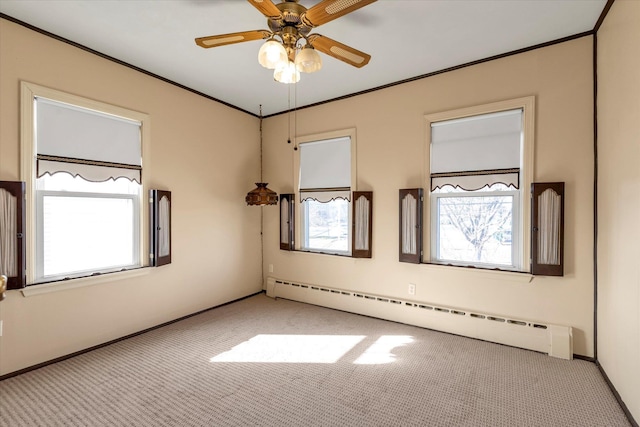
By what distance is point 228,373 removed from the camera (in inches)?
103

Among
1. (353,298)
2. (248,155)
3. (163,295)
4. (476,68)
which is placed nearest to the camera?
(476,68)

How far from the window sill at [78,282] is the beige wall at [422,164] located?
2.06 metres

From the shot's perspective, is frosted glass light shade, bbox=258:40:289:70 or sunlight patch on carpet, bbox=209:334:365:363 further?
sunlight patch on carpet, bbox=209:334:365:363

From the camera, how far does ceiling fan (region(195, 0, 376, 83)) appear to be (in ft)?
5.73

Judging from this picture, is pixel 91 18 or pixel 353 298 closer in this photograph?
pixel 91 18

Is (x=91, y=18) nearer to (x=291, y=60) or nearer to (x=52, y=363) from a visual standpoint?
(x=291, y=60)

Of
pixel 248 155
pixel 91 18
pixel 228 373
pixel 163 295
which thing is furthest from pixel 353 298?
pixel 91 18

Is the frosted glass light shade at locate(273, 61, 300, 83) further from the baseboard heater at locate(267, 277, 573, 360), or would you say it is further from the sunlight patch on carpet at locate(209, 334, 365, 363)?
the baseboard heater at locate(267, 277, 573, 360)

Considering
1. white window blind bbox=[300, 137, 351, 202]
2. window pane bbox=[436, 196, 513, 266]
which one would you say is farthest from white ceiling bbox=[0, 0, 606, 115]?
window pane bbox=[436, 196, 513, 266]

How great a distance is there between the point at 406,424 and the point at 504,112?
2.96m

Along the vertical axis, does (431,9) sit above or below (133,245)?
above

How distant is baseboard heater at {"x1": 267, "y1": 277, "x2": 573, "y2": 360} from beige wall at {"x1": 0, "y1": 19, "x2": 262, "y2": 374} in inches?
48.2

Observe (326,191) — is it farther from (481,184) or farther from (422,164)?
(481,184)

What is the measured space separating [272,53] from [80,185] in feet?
8.08
